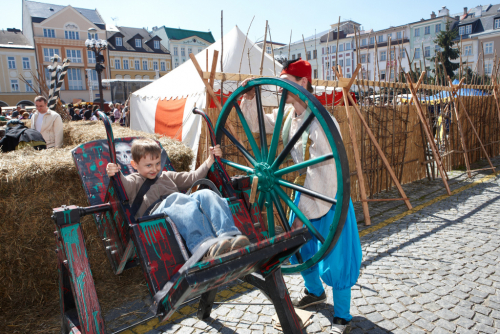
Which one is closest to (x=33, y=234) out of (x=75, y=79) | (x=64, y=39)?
(x=75, y=79)

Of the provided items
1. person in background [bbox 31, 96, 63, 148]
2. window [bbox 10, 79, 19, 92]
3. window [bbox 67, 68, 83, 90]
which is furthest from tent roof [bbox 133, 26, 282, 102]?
window [bbox 10, 79, 19, 92]

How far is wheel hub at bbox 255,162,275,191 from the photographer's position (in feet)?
7.52

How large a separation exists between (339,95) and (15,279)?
848 centimetres

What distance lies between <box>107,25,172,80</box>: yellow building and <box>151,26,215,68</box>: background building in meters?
2.53

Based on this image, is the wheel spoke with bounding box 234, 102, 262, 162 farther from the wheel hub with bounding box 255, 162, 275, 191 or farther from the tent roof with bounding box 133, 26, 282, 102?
the tent roof with bounding box 133, 26, 282, 102

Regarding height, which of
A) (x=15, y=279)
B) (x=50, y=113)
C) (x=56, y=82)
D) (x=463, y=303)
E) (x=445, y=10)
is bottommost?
(x=463, y=303)

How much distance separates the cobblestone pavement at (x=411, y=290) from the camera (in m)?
2.56

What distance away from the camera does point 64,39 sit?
43.8 meters

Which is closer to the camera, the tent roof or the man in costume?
the man in costume

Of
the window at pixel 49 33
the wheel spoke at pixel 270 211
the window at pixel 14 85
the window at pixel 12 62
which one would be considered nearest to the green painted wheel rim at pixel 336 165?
the wheel spoke at pixel 270 211

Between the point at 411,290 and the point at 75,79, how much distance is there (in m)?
49.6

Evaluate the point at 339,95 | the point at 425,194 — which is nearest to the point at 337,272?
the point at 425,194

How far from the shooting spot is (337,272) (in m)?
2.34

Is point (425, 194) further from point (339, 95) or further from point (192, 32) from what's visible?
point (192, 32)
